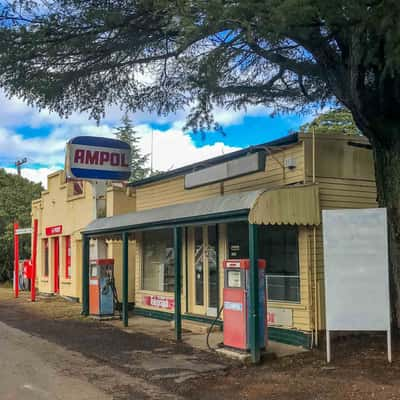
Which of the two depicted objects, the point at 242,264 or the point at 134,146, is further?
the point at 134,146

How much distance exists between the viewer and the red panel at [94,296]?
48.0 ft

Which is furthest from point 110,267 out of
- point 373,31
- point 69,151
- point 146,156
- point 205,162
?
point 146,156

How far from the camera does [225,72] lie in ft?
36.0

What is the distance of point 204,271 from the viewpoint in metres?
13.1

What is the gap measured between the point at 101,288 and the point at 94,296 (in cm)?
34

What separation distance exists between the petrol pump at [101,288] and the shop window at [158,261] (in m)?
1.12

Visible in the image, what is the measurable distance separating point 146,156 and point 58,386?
36845 mm

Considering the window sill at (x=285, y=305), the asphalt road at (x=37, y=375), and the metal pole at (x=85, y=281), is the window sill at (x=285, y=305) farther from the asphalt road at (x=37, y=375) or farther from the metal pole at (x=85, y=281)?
the metal pole at (x=85, y=281)

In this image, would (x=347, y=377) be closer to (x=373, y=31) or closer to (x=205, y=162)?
(x=373, y=31)

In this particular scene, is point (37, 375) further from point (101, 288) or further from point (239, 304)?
point (101, 288)

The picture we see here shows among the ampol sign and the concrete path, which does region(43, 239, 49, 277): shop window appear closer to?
the ampol sign

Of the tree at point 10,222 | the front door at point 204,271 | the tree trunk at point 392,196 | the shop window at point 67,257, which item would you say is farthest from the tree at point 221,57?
the tree at point 10,222

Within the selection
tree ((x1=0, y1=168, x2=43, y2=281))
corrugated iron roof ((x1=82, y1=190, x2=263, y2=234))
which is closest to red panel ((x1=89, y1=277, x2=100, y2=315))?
corrugated iron roof ((x1=82, y1=190, x2=263, y2=234))

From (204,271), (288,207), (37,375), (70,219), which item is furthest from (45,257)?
(288,207)
